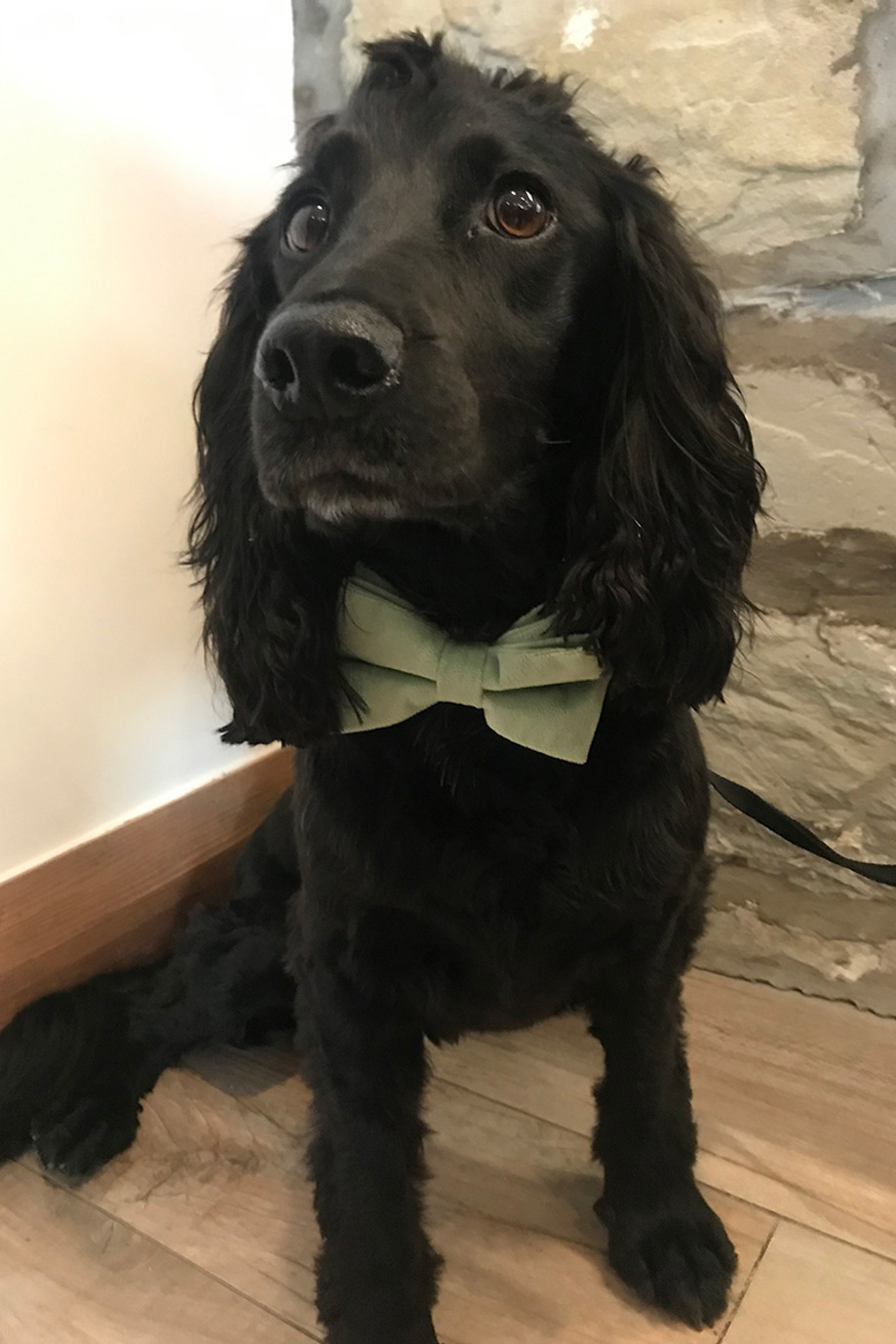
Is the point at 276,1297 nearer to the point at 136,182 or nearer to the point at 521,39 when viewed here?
the point at 136,182

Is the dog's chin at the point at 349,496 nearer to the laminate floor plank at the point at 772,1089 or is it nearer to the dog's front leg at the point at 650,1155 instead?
the dog's front leg at the point at 650,1155

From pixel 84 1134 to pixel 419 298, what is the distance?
839mm

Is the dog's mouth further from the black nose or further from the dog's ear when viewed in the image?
the dog's ear

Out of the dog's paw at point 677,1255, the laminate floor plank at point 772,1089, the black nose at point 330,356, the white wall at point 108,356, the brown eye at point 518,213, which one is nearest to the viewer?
the black nose at point 330,356

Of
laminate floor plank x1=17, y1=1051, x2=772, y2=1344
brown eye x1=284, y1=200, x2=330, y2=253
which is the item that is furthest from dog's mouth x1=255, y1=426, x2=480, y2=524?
laminate floor plank x1=17, y1=1051, x2=772, y2=1344

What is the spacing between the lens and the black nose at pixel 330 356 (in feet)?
1.79

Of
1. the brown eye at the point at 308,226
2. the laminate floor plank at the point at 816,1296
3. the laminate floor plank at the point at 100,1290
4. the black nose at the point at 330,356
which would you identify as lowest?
the laminate floor plank at the point at 100,1290

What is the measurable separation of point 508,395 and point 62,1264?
2.71 feet

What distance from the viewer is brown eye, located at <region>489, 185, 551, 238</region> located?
69cm

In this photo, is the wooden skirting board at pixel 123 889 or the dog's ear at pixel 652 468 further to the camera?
the wooden skirting board at pixel 123 889

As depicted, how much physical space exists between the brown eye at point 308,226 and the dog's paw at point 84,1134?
2.72 ft

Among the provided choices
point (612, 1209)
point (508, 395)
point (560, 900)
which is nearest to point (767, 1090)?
point (612, 1209)

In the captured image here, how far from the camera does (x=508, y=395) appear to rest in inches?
26.5

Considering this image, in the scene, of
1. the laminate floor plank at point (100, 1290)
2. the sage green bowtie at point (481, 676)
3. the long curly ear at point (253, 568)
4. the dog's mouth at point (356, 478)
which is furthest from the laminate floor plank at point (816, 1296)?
the dog's mouth at point (356, 478)
